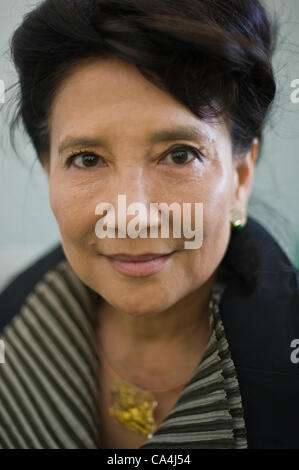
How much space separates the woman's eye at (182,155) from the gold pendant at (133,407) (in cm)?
41

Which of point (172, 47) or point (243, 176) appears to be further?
point (243, 176)

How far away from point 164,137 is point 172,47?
0.35 feet

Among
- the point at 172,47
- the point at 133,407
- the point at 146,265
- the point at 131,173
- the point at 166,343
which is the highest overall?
the point at 172,47

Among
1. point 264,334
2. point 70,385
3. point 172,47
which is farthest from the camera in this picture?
point 70,385

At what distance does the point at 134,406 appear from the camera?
849mm

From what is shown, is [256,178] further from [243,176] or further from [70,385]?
[70,385]

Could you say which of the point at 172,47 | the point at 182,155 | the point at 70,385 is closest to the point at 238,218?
the point at 182,155

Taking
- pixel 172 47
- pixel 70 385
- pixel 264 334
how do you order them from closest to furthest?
pixel 172 47, pixel 264 334, pixel 70 385

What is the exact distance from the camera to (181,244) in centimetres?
68

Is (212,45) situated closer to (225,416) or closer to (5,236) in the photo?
(225,416)

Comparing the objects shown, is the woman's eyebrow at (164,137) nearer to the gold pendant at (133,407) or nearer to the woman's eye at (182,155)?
the woman's eye at (182,155)

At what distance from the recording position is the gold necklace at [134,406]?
834 mm

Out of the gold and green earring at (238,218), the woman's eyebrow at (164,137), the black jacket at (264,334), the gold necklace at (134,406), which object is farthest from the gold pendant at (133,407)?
the woman's eyebrow at (164,137)

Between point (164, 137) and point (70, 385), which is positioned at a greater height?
point (164, 137)
